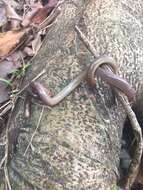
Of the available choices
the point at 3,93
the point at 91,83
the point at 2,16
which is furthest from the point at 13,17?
the point at 91,83

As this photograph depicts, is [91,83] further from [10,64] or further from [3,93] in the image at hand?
[10,64]

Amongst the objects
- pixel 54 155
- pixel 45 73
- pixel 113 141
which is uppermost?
pixel 45 73

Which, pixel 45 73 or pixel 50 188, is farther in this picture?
pixel 45 73

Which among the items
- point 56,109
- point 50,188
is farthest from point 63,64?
point 50,188

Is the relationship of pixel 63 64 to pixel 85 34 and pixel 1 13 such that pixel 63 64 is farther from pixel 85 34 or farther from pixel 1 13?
pixel 1 13

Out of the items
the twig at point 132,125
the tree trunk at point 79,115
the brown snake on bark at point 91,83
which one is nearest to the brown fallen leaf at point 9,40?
the tree trunk at point 79,115

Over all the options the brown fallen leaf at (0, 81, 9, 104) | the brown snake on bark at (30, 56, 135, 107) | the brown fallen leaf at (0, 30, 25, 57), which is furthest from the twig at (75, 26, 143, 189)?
the brown fallen leaf at (0, 30, 25, 57)
